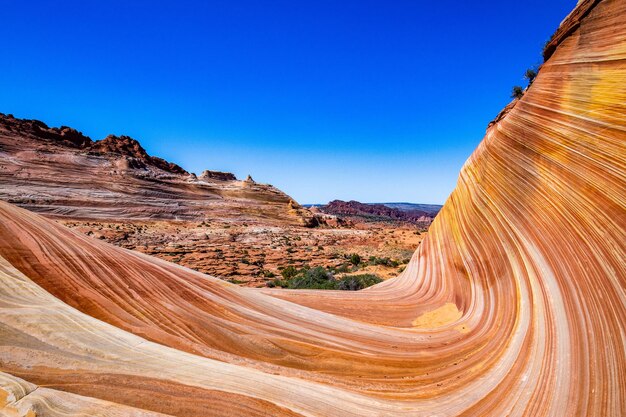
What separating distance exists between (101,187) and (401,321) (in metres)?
38.9

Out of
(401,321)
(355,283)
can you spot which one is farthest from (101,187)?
(401,321)

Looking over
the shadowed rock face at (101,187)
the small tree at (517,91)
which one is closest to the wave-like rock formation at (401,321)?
the small tree at (517,91)

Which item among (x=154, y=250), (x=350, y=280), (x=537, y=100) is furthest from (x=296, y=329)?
(x=154, y=250)

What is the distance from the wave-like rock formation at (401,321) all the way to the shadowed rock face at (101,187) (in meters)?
32.6

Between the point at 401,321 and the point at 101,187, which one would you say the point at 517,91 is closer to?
the point at 401,321

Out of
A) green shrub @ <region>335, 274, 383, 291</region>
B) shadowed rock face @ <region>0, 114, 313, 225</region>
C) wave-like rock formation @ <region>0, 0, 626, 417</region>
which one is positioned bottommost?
green shrub @ <region>335, 274, 383, 291</region>

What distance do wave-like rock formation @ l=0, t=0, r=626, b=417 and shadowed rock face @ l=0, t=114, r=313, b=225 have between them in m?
32.6

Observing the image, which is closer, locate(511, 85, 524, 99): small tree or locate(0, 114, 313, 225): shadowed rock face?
locate(511, 85, 524, 99): small tree

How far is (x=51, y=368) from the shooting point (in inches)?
73.9

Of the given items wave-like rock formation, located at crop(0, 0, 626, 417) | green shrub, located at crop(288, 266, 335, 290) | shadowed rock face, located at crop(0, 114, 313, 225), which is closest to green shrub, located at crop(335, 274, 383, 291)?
green shrub, located at crop(288, 266, 335, 290)

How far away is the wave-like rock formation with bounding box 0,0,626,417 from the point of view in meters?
2.01

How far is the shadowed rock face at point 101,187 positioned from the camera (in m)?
30.1

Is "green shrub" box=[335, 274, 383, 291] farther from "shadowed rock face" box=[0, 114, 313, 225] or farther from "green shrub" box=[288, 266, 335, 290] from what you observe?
"shadowed rock face" box=[0, 114, 313, 225]

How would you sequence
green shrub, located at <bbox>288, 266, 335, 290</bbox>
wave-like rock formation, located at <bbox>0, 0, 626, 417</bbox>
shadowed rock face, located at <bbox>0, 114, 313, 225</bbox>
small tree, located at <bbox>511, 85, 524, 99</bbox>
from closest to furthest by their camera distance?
wave-like rock formation, located at <bbox>0, 0, 626, 417</bbox>
small tree, located at <bbox>511, 85, 524, 99</bbox>
green shrub, located at <bbox>288, 266, 335, 290</bbox>
shadowed rock face, located at <bbox>0, 114, 313, 225</bbox>
